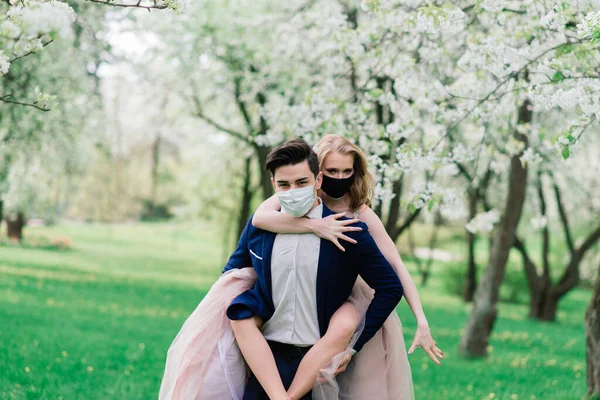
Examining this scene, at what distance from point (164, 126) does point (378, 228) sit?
56.9 feet

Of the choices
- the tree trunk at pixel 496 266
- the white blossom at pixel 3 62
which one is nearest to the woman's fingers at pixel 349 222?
the white blossom at pixel 3 62

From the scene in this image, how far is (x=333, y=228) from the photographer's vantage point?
9.94ft

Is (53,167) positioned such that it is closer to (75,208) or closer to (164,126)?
(164,126)

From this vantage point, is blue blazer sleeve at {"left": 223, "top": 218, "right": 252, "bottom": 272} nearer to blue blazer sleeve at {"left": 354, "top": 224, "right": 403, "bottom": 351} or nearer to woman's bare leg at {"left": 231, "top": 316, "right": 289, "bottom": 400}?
woman's bare leg at {"left": 231, "top": 316, "right": 289, "bottom": 400}

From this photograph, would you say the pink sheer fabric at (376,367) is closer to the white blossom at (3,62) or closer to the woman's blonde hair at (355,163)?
the woman's blonde hair at (355,163)

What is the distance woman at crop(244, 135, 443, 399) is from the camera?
119 inches

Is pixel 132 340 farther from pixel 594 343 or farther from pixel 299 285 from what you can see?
pixel 299 285

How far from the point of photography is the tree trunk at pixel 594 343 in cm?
559

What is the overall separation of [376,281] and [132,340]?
20.6ft

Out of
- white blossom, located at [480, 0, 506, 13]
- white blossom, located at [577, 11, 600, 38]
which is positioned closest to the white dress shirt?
white blossom, located at [577, 11, 600, 38]

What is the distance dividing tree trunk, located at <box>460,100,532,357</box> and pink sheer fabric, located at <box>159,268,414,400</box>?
5824 millimetres

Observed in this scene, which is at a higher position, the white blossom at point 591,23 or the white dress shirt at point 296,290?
the white blossom at point 591,23

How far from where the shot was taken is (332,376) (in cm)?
300

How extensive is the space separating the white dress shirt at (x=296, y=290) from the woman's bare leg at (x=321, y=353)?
2.8 inches
